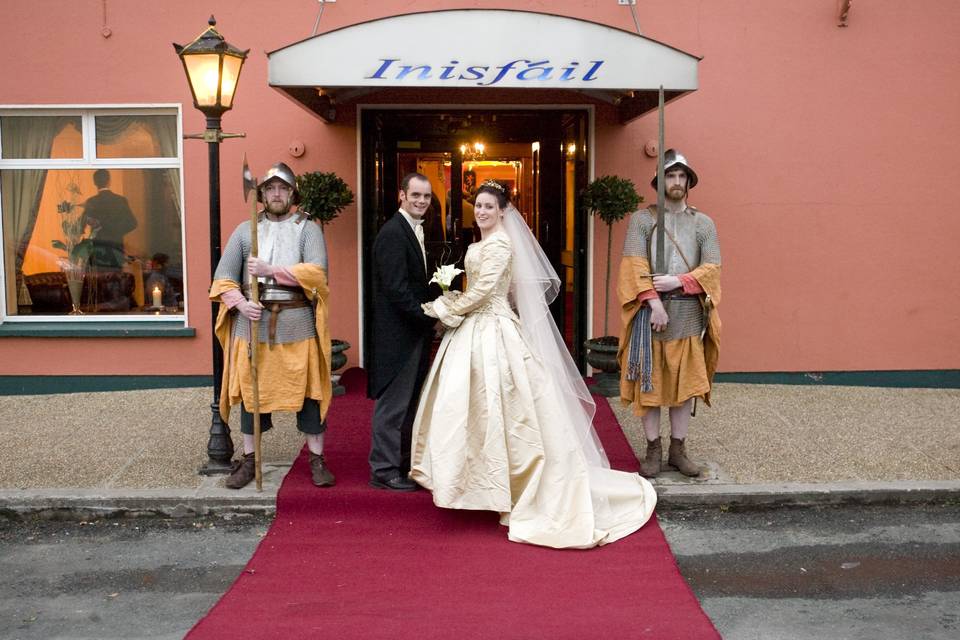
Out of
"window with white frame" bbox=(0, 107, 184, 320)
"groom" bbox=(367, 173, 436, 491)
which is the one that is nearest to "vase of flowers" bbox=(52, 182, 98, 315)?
"window with white frame" bbox=(0, 107, 184, 320)

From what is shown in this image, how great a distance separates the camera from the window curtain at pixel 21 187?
871cm

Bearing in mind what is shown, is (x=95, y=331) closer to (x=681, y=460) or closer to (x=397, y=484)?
(x=397, y=484)

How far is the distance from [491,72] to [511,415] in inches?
108

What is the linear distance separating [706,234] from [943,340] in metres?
4.11

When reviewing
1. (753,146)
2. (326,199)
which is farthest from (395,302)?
(753,146)

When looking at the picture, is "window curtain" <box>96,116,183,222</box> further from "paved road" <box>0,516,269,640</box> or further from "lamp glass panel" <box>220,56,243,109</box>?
"paved road" <box>0,516,269,640</box>

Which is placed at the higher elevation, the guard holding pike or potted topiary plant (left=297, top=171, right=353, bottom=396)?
potted topiary plant (left=297, top=171, right=353, bottom=396)

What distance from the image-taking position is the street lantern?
19.1ft

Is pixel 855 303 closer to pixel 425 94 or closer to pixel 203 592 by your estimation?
pixel 425 94

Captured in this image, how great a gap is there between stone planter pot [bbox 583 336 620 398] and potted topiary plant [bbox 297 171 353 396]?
2.13 m

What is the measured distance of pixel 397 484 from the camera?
5.76 meters

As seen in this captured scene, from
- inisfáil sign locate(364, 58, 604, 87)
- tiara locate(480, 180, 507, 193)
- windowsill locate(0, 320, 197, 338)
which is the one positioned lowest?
windowsill locate(0, 320, 197, 338)

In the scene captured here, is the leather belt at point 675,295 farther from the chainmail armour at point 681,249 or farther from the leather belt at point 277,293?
the leather belt at point 277,293

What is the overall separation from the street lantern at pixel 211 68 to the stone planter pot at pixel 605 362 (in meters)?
3.82
